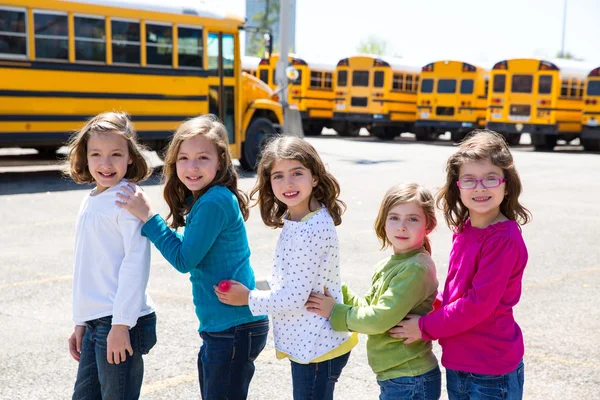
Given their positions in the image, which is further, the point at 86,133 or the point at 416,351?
the point at 86,133

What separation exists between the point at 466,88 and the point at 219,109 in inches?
561

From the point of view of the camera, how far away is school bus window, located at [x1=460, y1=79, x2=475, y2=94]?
25594 millimetres

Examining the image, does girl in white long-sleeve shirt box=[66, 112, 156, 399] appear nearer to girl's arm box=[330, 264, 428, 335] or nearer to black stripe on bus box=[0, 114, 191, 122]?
girl's arm box=[330, 264, 428, 335]

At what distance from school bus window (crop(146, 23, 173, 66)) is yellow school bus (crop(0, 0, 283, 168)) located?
0.01 metres

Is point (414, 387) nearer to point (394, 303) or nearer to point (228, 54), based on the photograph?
point (394, 303)

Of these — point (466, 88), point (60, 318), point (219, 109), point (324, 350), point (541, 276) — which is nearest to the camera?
point (324, 350)

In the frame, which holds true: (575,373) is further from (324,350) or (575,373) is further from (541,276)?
(541,276)

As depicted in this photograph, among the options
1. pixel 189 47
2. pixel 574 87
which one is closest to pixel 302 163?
pixel 189 47

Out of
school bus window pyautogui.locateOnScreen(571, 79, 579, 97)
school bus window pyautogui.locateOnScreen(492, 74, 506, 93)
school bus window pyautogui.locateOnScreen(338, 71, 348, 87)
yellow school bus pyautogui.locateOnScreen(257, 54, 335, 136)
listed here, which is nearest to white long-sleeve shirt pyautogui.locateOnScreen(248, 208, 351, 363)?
school bus window pyautogui.locateOnScreen(492, 74, 506, 93)

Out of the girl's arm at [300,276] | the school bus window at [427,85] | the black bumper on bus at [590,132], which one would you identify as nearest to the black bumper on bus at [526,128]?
the black bumper on bus at [590,132]

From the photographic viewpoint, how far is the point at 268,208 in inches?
110

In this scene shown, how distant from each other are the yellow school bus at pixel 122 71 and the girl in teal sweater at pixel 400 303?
9315mm

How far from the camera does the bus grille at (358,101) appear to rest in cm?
2625

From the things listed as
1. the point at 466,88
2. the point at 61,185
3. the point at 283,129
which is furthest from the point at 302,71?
the point at 61,185
